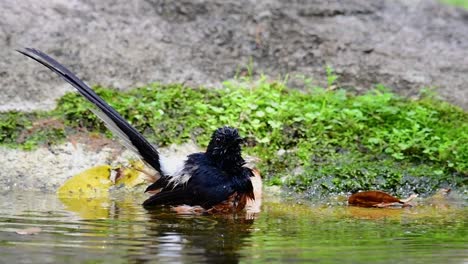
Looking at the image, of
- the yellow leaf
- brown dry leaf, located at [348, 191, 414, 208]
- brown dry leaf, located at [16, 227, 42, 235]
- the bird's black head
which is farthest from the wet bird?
brown dry leaf, located at [16, 227, 42, 235]

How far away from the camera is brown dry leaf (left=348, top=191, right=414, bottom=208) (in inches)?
225

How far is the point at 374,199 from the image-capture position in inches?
225

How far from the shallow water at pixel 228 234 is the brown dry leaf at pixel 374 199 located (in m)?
0.17

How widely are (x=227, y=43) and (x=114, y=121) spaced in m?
3.12

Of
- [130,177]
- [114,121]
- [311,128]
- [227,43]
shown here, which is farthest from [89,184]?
[227,43]

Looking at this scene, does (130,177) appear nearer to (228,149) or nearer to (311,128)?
(228,149)

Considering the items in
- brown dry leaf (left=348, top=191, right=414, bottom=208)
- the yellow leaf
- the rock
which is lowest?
brown dry leaf (left=348, top=191, right=414, bottom=208)

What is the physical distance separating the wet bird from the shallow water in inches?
7.5

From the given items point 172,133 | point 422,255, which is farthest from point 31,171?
point 422,255

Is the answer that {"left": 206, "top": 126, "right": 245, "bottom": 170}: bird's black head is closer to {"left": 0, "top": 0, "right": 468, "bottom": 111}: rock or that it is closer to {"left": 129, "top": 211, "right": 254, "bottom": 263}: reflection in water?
{"left": 129, "top": 211, "right": 254, "bottom": 263}: reflection in water

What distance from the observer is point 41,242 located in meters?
3.72

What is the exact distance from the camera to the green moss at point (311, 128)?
20.9 ft

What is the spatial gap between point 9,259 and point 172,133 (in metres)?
3.59

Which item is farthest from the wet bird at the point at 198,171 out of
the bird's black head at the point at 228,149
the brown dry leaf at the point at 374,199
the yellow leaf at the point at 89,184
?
the brown dry leaf at the point at 374,199
